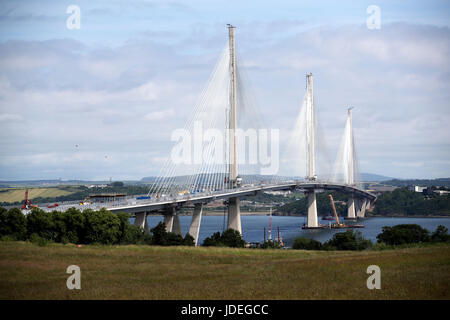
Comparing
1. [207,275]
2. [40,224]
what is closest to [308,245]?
[40,224]

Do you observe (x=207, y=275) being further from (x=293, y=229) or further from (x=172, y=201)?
(x=293, y=229)

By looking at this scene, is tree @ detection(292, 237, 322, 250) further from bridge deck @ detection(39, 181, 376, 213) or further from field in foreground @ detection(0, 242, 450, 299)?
field in foreground @ detection(0, 242, 450, 299)

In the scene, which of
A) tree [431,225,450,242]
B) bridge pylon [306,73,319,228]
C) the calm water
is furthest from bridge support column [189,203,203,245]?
bridge pylon [306,73,319,228]

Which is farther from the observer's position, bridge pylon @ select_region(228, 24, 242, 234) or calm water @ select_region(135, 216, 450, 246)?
calm water @ select_region(135, 216, 450, 246)

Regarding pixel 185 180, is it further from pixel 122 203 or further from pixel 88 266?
pixel 88 266

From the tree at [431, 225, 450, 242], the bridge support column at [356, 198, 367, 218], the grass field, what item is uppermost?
A: the grass field

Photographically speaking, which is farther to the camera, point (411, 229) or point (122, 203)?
point (411, 229)
